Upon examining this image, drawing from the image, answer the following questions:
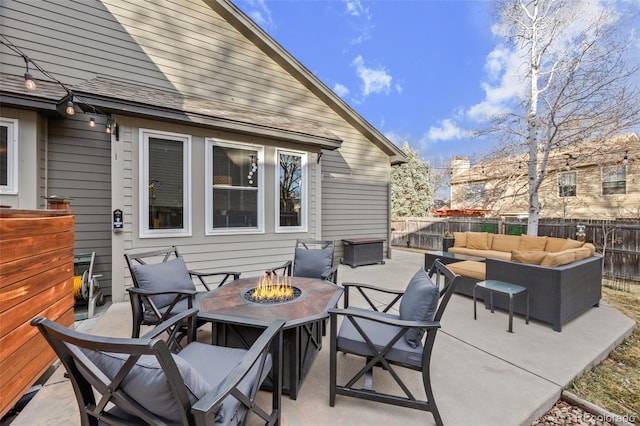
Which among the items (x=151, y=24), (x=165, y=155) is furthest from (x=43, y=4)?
(x=165, y=155)

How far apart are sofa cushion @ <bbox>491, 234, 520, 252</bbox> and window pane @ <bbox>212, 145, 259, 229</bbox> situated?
589cm

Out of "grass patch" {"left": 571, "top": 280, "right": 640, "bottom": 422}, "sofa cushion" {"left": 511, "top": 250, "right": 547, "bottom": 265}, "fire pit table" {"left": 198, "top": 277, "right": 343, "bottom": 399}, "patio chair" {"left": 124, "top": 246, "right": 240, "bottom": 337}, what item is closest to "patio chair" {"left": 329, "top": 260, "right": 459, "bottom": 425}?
"fire pit table" {"left": 198, "top": 277, "right": 343, "bottom": 399}

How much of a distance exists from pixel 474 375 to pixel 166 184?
196 inches

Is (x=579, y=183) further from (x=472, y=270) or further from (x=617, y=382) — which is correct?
(x=617, y=382)

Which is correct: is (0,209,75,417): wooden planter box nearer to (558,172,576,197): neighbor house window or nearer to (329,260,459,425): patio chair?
(329,260,459,425): patio chair

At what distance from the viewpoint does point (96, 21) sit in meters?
4.86

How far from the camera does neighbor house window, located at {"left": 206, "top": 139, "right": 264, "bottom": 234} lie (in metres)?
5.03

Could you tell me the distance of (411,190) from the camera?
57.0ft

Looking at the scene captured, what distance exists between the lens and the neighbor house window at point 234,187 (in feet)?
16.5

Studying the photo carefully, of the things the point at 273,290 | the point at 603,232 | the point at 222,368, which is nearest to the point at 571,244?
the point at 603,232

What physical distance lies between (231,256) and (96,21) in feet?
16.0

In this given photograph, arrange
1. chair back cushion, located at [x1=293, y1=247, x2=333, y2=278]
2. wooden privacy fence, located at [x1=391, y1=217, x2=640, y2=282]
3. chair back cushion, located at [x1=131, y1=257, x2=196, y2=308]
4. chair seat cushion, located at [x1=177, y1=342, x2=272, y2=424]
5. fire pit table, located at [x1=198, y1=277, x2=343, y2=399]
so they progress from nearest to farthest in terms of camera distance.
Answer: chair seat cushion, located at [x1=177, y1=342, x2=272, y2=424], fire pit table, located at [x1=198, y1=277, x2=343, y2=399], chair back cushion, located at [x1=131, y1=257, x2=196, y2=308], chair back cushion, located at [x1=293, y1=247, x2=333, y2=278], wooden privacy fence, located at [x1=391, y1=217, x2=640, y2=282]

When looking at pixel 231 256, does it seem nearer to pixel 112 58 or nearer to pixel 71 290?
pixel 71 290

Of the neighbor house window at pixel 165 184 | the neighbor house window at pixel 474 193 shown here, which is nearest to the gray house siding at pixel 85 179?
the neighbor house window at pixel 165 184
